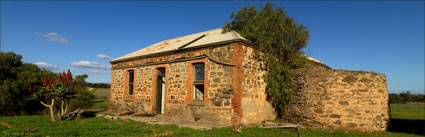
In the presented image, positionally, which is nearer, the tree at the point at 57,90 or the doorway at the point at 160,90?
the tree at the point at 57,90

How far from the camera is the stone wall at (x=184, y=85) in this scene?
9.57 meters

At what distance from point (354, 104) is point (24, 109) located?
1791 centimetres

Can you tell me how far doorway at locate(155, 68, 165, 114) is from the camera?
42.0ft

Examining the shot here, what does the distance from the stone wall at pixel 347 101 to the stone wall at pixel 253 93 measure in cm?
178

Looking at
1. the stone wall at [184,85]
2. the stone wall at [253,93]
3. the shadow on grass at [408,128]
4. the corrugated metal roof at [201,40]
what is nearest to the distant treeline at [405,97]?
the shadow on grass at [408,128]

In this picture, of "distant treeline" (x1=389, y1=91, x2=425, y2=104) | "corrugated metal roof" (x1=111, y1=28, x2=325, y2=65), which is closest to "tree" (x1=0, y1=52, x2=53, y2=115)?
"corrugated metal roof" (x1=111, y1=28, x2=325, y2=65)

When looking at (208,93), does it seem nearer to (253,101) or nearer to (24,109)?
(253,101)

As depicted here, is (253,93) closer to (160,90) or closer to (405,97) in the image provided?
(160,90)

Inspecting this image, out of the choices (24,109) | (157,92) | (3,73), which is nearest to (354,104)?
(157,92)

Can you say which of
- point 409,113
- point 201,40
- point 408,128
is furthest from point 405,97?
point 201,40

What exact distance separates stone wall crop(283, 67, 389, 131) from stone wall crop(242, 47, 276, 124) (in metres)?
1.78

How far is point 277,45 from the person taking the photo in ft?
36.0

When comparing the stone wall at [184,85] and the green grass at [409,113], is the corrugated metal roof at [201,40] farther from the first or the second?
the green grass at [409,113]

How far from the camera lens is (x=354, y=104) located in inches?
355
